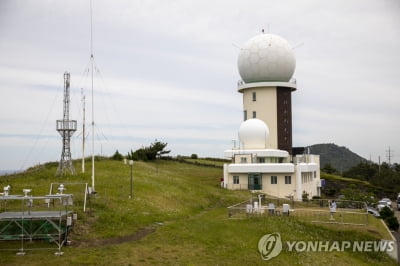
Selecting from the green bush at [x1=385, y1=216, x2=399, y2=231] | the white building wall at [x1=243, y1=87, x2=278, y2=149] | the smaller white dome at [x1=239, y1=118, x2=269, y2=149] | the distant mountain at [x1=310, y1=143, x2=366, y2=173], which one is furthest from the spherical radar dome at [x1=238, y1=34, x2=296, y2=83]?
the distant mountain at [x1=310, y1=143, x2=366, y2=173]

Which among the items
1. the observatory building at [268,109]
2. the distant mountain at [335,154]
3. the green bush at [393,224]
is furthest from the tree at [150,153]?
the distant mountain at [335,154]

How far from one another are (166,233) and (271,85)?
34.8 meters

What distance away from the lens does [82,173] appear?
119ft

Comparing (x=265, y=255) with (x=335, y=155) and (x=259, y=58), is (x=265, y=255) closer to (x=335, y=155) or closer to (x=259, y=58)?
(x=259, y=58)

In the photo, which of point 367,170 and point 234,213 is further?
point 367,170

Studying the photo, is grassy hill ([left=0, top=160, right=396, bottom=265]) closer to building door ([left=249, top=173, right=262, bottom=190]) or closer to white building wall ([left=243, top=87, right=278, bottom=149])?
building door ([left=249, top=173, right=262, bottom=190])

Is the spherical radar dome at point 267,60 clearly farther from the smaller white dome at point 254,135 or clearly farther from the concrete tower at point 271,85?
the smaller white dome at point 254,135

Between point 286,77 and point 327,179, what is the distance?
74.0 ft

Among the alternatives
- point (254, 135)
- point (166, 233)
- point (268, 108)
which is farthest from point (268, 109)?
point (166, 233)

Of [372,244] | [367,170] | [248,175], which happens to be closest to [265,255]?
[372,244]

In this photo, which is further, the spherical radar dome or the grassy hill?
the spherical radar dome

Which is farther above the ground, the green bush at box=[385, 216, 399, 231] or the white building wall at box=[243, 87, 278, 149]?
the white building wall at box=[243, 87, 278, 149]

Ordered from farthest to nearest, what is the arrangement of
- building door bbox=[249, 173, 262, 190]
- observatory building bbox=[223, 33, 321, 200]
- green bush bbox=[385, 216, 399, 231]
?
observatory building bbox=[223, 33, 321, 200], building door bbox=[249, 173, 262, 190], green bush bbox=[385, 216, 399, 231]

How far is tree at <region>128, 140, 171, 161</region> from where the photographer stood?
59.9 meters
